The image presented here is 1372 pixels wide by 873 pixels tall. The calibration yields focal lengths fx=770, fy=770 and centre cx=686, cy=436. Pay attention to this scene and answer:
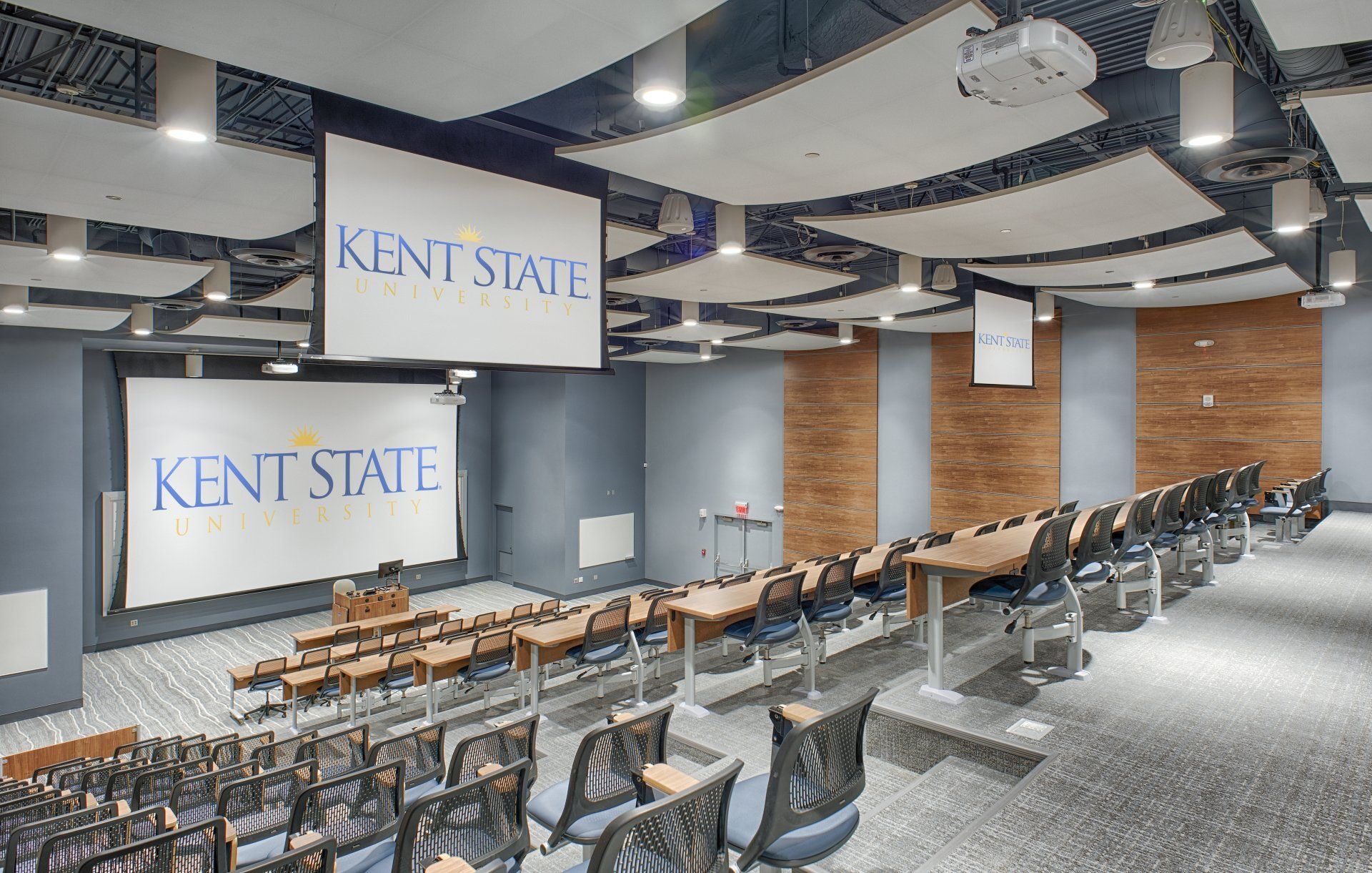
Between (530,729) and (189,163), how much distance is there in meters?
3.70

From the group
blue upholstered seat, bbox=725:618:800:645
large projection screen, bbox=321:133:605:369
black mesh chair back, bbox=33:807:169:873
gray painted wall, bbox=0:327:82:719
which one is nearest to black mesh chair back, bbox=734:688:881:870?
large projection screen, bbox=321:133:605:369

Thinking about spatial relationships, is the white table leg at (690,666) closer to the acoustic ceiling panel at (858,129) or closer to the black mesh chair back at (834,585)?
the black mesh chair back at (834,585)

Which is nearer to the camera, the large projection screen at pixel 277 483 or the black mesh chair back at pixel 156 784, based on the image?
the black mesh chair back at pixel 156 784

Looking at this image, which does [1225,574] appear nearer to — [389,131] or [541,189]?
[541,189]

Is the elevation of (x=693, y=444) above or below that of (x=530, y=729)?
above

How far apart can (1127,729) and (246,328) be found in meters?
11.7

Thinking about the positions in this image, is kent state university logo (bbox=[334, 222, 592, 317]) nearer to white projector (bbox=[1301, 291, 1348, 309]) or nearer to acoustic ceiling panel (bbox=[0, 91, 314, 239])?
acoustic ceiling panel (bbox=[0, 91, 314, 239])

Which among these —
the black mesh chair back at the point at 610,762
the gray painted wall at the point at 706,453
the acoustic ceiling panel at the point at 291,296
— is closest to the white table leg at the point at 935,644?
the black mesh chair back at the point at 610,762

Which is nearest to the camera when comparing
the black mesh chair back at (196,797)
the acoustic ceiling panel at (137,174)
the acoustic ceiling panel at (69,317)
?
the acoustic ceiling panel at (137,174)

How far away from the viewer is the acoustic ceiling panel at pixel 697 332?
11.9 m

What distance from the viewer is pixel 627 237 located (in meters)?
6.26

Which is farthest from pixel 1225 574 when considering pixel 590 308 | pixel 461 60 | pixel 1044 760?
pixel 461 60

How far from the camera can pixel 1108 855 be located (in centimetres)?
287

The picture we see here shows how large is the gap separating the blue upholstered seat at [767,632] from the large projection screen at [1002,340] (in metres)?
3.79
